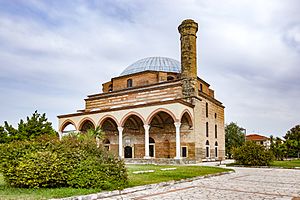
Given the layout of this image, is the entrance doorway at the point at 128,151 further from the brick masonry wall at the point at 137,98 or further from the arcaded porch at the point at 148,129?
the brick masonry wall at the point at 137,98

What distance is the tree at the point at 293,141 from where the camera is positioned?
37.2 meters

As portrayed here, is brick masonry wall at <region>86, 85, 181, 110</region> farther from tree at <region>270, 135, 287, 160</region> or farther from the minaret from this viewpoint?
tree at <region>270, 135, 287, 160</region>

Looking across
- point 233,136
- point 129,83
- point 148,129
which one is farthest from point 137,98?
point 233,136

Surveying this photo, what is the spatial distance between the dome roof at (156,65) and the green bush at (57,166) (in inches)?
1032

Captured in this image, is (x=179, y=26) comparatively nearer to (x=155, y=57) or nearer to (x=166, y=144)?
(x=155, y=57)

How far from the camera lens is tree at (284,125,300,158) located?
37.2 meters

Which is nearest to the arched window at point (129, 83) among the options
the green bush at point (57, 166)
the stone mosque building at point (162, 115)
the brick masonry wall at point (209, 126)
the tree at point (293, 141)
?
the stone mosque building at point (162, 115)

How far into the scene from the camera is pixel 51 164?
8.14 metres

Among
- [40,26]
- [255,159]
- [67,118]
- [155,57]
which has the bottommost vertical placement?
[255,159]

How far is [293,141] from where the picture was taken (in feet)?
123

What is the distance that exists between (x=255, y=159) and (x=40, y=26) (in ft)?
51.4

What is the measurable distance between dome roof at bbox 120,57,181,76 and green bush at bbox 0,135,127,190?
26218 millimetres

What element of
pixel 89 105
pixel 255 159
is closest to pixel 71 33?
pixel 255 159

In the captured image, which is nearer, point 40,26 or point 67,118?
point 40,26
